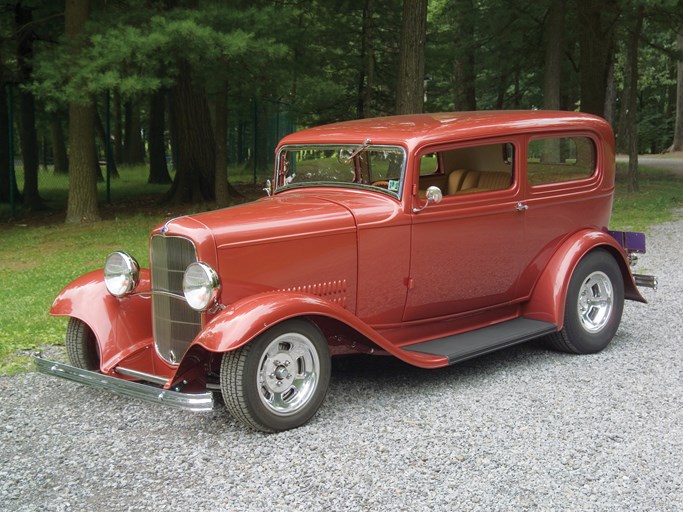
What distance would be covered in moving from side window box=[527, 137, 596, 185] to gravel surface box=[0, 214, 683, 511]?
1.48 meters

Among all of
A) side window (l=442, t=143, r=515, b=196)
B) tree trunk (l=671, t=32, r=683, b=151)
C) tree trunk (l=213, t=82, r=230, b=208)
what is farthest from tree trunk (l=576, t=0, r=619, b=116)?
→ tree trunk (l=671, t=32, r=683, b=151)

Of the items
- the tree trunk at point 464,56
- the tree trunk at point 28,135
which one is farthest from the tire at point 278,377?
the tree trunk at point 464,56

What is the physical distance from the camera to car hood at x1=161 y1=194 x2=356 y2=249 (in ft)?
14.7

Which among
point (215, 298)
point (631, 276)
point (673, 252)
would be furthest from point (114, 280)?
point (673, 252)

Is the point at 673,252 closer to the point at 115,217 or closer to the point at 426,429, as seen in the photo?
the point at 426,429

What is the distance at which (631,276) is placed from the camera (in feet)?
20.4

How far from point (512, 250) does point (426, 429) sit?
1.81 metres

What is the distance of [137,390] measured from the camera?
4215mm

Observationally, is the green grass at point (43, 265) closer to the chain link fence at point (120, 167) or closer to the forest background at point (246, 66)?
the forest background at point (246, 66)

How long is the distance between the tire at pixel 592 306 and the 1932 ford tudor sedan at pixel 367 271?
0.5 inches

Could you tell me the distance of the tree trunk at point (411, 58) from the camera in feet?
40.3

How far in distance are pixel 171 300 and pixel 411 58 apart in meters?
8.74

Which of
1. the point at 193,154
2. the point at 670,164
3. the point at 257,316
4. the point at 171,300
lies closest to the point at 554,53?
the point at 193,154

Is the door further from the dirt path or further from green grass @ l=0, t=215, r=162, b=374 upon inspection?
the dirt path
